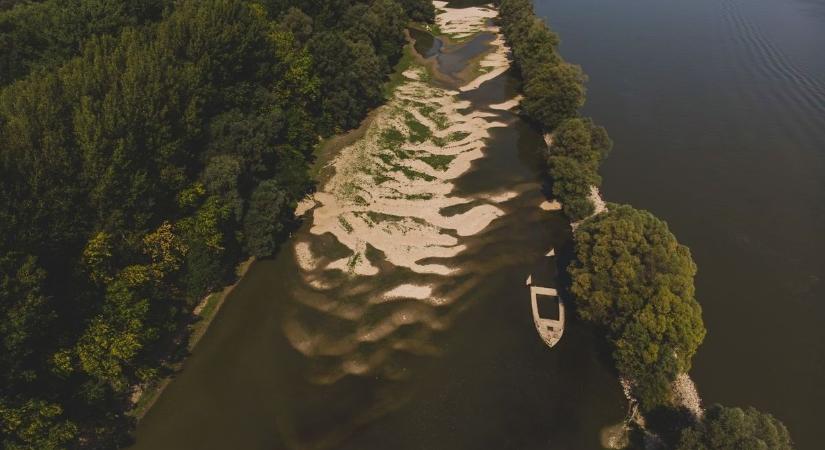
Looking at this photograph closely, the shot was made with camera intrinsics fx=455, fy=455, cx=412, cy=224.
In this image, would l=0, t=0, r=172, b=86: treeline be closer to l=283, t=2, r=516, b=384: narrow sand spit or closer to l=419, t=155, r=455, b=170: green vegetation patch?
l=283, t=2, r=516, b=384: narrow sand spit

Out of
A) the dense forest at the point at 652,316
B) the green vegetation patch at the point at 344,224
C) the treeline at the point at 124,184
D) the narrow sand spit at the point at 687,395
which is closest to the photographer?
the dense forest at the point at 652,316

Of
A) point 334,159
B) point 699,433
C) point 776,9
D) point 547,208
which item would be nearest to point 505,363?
point 699,433

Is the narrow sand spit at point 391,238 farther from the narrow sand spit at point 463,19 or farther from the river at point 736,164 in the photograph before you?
the narrow sand spit at point 463,19

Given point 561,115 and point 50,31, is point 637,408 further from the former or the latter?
point 50,31

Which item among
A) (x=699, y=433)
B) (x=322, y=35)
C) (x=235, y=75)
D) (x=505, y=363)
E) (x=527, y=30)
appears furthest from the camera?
(x=527, y=30)

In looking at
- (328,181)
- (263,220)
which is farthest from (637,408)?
(328,181)

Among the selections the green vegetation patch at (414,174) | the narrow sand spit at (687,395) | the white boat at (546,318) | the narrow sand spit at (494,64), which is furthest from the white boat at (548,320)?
the narrow sand spit at (494,64)

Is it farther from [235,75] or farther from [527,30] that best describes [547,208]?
[527,30]
